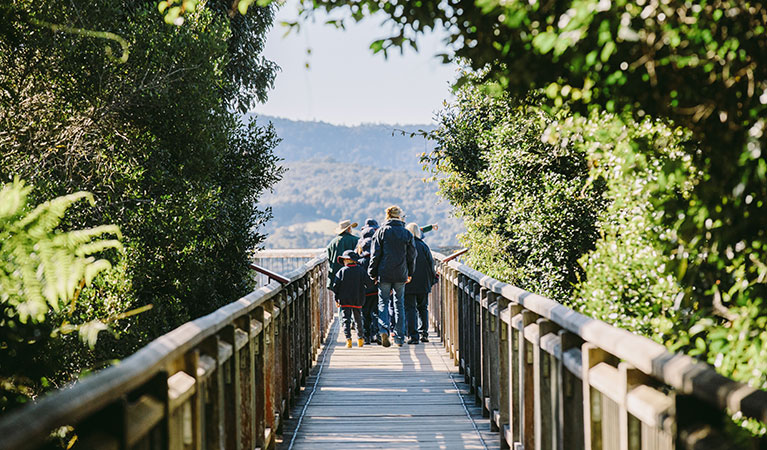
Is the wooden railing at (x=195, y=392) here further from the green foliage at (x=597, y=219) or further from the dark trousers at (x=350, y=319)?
the dark trousers at (x=350, y=319)

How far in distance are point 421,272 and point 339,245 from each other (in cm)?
118

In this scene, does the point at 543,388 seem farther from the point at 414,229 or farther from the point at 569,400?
the point at 414,229

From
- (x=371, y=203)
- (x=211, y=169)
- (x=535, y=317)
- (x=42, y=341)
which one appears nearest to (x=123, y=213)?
(x=211, y=169)

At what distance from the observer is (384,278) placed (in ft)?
31.4

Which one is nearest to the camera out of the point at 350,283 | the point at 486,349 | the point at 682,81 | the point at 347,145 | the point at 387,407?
the point at 682,81

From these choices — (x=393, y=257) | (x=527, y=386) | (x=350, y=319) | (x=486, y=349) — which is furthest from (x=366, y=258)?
(x=527, y=386)

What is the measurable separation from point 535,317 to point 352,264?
596 centimetres

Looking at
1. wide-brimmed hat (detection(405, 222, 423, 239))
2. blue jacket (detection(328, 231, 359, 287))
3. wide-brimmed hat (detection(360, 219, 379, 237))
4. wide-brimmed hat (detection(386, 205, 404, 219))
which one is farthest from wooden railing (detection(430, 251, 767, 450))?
wide-brimmed hat (detection(360, 219, 379, 237))

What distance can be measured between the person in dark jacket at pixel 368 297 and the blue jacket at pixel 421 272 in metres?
0.51

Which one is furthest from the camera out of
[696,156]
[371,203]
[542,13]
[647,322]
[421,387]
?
[371,203]

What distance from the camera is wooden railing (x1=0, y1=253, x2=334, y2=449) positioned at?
1.63 meters

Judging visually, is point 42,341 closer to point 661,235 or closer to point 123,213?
point 661,235

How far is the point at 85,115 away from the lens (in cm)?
863

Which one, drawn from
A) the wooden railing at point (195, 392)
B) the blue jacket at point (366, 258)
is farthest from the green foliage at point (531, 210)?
the wooden railing at point (195, 392)
